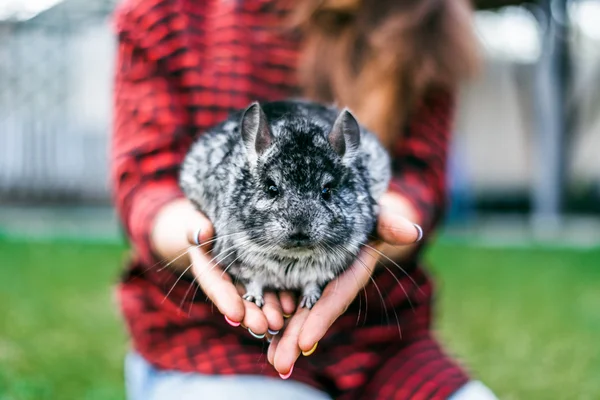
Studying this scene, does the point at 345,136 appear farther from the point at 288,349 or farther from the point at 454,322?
the point at 454,322

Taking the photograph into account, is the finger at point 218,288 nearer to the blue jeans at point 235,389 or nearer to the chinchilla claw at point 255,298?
the chinchilla claw at point 255,298

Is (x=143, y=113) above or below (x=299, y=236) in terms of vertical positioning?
above

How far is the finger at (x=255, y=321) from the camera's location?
53.8 inches

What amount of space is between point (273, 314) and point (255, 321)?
0.18ft

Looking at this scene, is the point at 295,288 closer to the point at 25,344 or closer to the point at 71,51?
the point at 25,344

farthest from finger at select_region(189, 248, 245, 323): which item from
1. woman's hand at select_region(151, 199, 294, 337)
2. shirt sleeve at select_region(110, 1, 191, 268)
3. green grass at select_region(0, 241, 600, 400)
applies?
green grass at select_region(0, 241, 600, 400)

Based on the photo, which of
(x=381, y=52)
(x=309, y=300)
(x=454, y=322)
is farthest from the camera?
(x=454, y=322)

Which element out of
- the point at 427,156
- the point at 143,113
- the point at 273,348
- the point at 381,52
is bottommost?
the point at 273,348

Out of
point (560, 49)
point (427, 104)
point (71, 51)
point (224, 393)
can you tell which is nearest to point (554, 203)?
point (560, 49)

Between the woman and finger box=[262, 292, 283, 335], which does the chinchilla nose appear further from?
the woman

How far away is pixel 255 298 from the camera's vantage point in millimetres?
1460

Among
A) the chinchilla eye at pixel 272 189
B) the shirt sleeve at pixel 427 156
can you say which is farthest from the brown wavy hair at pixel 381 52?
the chinchilla eye at pixel 272 189

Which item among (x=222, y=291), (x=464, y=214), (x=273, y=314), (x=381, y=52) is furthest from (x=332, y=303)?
(x=464, y=214)

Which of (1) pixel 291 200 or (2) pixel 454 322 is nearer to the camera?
(1) pixel 291 200
